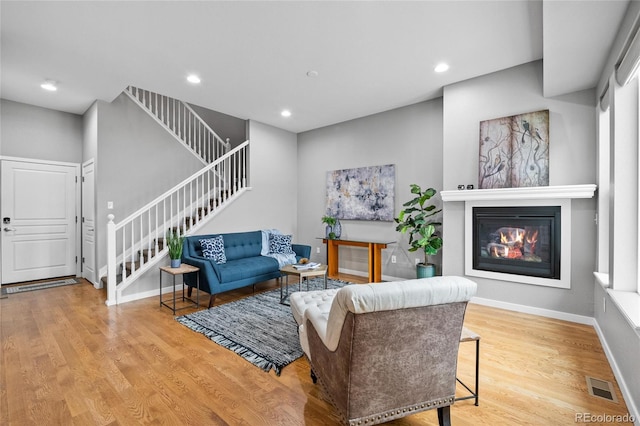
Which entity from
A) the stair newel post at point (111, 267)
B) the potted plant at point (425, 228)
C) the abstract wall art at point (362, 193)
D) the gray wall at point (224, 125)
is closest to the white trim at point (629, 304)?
the potted plant at point (425, 228)

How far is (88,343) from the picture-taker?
2.76m

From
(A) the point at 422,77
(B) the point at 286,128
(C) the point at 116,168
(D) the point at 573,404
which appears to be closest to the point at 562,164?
(A) the point at 422,77

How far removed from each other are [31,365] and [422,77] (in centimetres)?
486

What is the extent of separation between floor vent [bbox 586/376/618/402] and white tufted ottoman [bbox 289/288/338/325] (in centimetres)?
188

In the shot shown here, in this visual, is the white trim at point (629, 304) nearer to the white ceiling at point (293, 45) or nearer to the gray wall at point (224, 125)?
the white ceiling at point (293, 45)

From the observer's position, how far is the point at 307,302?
8.34 feet

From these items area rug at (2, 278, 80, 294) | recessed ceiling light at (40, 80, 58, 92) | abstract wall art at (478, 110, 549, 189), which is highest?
recessed ceiling light at (40, 80, 58, 92)

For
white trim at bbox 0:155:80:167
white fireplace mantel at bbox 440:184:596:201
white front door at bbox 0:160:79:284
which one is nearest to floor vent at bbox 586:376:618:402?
white fireplace mantel at bbox 440:184:596:201

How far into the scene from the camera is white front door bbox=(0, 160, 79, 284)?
470cm

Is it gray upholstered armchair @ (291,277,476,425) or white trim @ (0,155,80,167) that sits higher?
white trim @ (0,155,80,167)

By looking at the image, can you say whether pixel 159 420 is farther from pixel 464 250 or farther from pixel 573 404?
pixel 464 250

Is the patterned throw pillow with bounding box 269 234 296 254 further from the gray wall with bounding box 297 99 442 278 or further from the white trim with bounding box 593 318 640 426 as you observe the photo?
the white trim with bounding box 593 318 640 426

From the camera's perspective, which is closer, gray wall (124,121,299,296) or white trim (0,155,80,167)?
white trim (0,155,80,167)

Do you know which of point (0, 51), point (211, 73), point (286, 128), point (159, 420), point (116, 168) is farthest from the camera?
point (286, 128)
